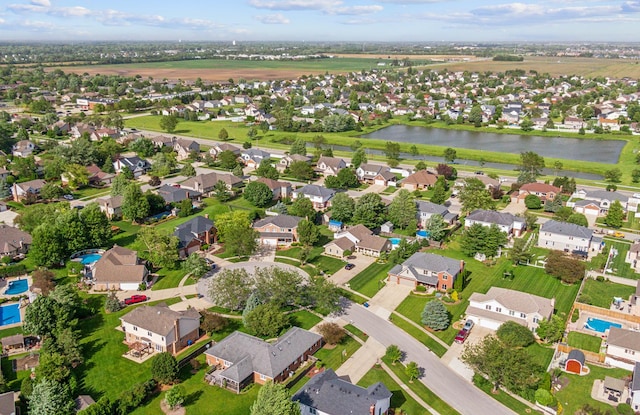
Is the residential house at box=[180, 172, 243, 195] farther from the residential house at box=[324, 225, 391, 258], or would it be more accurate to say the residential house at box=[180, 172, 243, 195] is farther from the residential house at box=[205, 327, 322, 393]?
the residential house at box=[205, 327, 322, 393]

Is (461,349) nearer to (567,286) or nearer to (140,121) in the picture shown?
(567,286)

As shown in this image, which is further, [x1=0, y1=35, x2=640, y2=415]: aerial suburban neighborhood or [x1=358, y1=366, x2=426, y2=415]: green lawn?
[x1=0, y1=35, x2=640, y2=415]: aerial suburban neighborhood

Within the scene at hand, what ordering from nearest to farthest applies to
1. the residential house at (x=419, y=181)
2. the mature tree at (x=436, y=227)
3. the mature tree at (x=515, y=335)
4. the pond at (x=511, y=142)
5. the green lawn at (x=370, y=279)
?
the mature tree at (x=515, y=335)
the green lawn at (x=370, y=279)
the mature tree at (x=436, y=227)
the residential house at (x=419, y=181)
the pond at (x=511, y=142)

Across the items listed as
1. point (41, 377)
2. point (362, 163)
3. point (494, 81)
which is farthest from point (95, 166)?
point (494, 81)

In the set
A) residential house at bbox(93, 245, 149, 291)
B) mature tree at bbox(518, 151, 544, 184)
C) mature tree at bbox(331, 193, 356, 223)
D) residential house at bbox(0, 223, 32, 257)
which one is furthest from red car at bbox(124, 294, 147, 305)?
mature tree at bbox(518, 151, 544, 184)

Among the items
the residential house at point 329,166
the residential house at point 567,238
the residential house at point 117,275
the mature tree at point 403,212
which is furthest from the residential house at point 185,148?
the residential house at point 567,238

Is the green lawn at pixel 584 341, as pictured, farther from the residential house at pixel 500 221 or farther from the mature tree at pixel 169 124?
the mature tree at pixel 169 124
